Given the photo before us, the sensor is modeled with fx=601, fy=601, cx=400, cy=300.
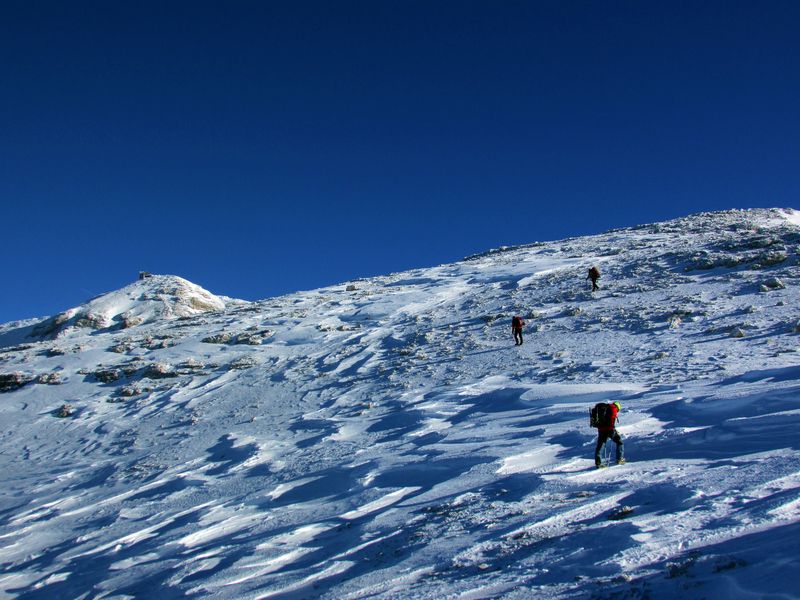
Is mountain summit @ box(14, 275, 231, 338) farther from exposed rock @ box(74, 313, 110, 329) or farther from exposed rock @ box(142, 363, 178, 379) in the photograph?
exposed rock @ box(142, 363, 178, 379)

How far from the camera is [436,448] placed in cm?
1120

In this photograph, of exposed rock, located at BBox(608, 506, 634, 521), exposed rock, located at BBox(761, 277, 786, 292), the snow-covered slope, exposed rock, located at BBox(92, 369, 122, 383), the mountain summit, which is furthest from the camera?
the mountain summit

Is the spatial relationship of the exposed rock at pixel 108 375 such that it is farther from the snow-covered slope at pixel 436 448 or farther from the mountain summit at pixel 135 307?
the mountain summit at pixel 135 307

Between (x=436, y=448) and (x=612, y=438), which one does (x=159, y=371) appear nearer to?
(x=436, y=448)

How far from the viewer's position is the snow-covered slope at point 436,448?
5.90 meters

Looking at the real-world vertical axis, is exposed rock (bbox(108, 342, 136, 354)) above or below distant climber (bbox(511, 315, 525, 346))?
above

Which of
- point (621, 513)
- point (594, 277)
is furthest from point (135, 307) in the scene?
point (621, 513)

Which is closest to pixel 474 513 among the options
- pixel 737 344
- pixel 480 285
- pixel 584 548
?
pixel 584 548

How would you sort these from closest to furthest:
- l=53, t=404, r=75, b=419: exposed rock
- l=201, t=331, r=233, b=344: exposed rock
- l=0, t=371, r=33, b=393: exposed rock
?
l=53, t=404, r=75, b=419: exposed rock < l=0, t=371, r=33, b=393: exposed rock < l=201, t=331, r=233, b=344: exposed rock

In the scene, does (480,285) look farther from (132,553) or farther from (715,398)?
(132,553)

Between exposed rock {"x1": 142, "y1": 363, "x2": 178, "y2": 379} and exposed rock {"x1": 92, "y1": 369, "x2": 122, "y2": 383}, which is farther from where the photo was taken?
exposed rock {"x1": 92, "y1": 369, "x2": 122, "y2": 383}

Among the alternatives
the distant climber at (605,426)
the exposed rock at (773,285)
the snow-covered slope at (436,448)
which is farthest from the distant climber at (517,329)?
the distant climber at (605,426)

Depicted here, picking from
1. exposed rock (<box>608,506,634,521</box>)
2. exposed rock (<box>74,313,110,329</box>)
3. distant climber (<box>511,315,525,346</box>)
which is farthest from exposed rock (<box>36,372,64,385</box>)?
exposed rock (<box>608,506,634,521</box>)

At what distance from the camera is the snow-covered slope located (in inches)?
232
